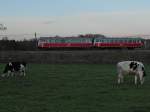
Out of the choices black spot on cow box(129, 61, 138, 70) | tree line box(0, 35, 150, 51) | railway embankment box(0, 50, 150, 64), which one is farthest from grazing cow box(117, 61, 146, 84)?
tree line box(0, 35, 150, 51)

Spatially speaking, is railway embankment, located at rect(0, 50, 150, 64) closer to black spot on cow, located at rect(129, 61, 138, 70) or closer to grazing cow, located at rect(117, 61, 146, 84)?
grazing cow, located at rect(117, 61, 146, 84)

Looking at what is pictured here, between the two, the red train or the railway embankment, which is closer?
the railway embankment

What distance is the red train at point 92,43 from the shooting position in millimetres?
62375

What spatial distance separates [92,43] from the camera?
209ft

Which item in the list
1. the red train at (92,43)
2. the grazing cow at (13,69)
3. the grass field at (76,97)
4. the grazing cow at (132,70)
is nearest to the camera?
the grass field at (76,97)

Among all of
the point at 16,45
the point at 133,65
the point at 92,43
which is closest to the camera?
the point at 133,65

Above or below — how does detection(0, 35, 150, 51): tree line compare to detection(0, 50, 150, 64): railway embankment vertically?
above

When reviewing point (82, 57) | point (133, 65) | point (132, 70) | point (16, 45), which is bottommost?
point (82, 57)

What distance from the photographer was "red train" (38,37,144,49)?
6238cm

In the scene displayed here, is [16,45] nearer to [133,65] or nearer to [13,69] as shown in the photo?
[13,69]

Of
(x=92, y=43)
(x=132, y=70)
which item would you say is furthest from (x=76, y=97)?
(x=92, y=43)

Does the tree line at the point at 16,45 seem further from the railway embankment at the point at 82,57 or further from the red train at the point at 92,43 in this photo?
the railway embankment at the point at 82,57

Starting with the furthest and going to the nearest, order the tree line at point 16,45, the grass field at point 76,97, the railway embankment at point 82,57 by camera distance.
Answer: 1. the tree line at point 16,45
2. the railway embankment at point 82,57
3. the grass field at point 76,97

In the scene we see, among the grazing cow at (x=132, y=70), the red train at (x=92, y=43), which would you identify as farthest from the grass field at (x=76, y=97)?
the red train at (x=92, y=43)
